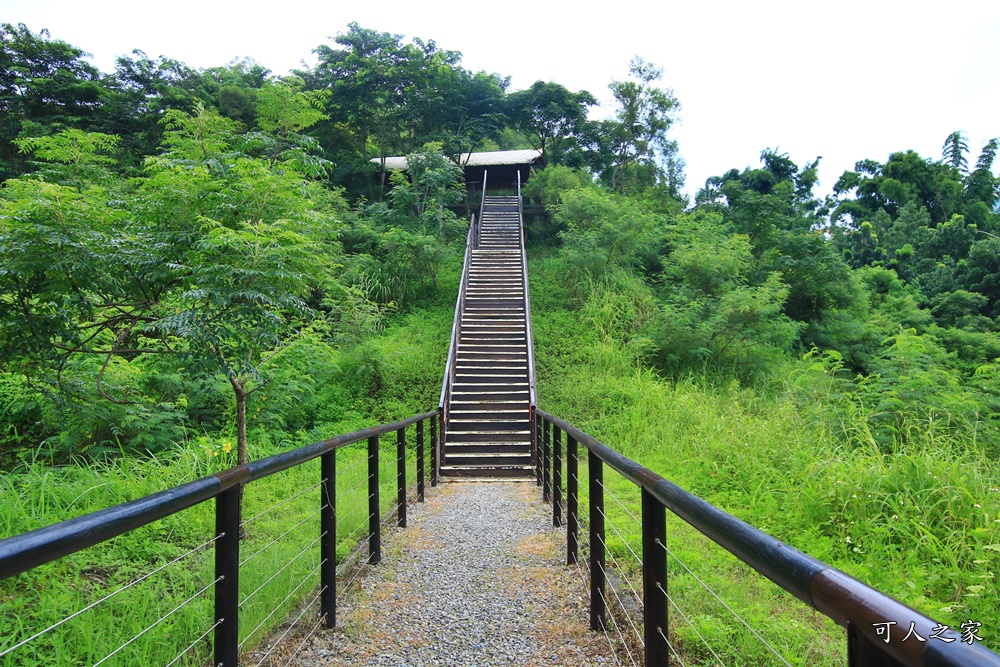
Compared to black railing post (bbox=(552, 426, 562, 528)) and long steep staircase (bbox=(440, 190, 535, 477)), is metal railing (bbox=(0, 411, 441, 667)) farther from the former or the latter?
long steep staircase (bbox=(440, 190, 535, 477))

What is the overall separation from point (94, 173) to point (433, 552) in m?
9.07

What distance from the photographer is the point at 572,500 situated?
381 cm

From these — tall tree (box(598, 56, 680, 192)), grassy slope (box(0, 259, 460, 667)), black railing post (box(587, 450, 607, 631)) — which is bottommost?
grassy slope (box(0, 259, 460, 667))

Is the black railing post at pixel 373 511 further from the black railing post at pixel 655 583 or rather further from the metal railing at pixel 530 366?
the metal railing at pixel 530 366

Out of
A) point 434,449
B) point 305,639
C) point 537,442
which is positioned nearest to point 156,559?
point 305,639

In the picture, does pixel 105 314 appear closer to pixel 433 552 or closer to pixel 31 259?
pixel 31 259

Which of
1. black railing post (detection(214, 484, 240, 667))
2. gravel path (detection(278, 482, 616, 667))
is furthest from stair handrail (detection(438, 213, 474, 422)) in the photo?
black railing post (detection(214, 484, 240, 667))

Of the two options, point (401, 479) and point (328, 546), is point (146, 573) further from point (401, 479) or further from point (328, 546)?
point (401, 479)

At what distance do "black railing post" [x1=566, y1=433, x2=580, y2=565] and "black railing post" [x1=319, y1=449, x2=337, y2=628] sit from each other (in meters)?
1.54

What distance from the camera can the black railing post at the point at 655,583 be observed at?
1.88 m

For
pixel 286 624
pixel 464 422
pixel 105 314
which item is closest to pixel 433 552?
pixel 286 624

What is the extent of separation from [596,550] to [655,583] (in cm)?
107

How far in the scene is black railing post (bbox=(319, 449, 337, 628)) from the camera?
2953mm

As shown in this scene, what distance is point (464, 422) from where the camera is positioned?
10008 mm
